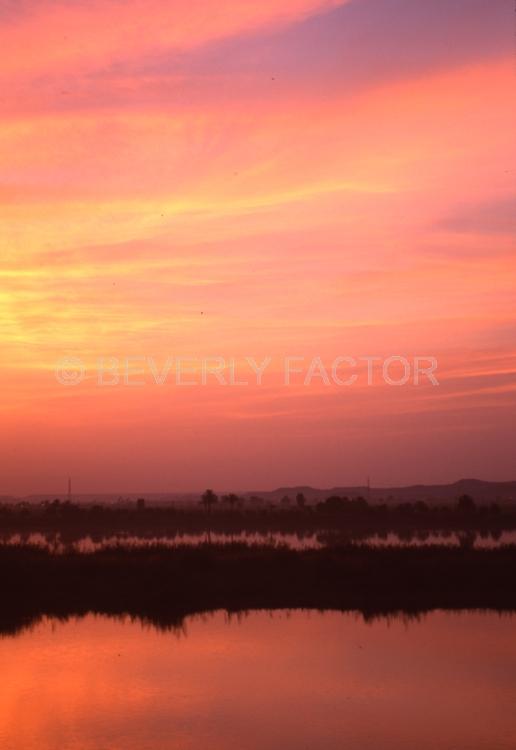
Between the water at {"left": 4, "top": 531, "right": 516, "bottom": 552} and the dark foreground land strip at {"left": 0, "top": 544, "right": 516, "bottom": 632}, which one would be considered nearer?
the dark foreground land strip at {"left": 0, "top": 544, "right": 516, "bottom": 632}

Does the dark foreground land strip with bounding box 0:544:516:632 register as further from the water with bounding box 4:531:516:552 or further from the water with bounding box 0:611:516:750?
the water with bounding box 4:531:516:552

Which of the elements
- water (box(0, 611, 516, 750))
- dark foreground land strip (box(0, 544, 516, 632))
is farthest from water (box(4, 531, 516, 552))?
water (box(0, 611, 516, 750))

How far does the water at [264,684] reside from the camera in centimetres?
1082

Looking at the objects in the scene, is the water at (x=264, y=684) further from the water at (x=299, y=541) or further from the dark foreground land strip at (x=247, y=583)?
the water at (x=299, y=541)

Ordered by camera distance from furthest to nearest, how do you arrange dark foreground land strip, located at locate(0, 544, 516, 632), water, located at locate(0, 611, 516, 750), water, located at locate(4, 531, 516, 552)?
water, located at locate(4, 531, 516, 552), dark foreground land strip, located at locate(0, 544, 516, 632), water, located at locate(0, 611, 516, 750)

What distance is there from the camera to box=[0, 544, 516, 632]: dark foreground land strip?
20.5 metres

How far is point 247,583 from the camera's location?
22.5 meters

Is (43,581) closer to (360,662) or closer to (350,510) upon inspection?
(360,662)

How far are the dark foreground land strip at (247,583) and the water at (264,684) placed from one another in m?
1.39

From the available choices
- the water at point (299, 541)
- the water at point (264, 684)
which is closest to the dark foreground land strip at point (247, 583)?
the water at point (264, 684)

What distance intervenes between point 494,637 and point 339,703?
5.46 m

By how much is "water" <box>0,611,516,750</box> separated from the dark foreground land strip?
1394mm

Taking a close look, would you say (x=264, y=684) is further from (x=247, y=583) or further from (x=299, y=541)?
(x=299, y=541)

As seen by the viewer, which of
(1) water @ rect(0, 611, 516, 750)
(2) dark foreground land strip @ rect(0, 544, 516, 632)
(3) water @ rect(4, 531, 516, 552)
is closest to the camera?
(1) water @ rect(0, 611, 516, 750)
